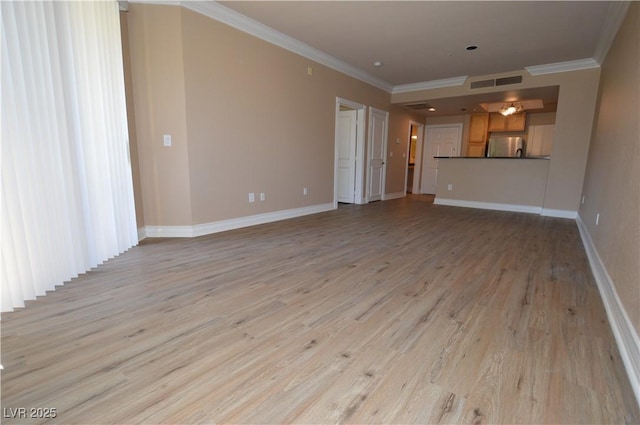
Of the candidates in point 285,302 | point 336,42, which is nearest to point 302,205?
point 336,42

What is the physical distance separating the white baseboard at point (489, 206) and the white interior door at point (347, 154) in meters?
2.08

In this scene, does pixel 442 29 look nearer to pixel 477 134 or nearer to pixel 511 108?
pixel 511 108

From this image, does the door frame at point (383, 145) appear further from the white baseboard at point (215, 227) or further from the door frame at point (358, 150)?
the white baseboard at point (215, 227)

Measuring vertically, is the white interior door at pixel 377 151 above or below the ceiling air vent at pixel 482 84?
below

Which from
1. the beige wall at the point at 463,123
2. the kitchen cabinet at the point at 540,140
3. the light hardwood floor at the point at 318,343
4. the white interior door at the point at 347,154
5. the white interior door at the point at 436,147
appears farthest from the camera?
the white interior door at the point at 436,147

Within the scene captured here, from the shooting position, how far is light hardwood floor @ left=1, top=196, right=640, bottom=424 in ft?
3.72

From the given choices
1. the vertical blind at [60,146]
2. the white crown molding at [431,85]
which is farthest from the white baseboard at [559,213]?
the vertical blind at [60,146]

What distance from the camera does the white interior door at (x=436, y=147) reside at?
838 centimetres

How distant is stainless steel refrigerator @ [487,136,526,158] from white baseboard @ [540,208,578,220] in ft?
9.07

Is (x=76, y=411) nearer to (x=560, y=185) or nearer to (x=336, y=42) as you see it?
(x=336, y=42)

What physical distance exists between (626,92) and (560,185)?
3.11 meters

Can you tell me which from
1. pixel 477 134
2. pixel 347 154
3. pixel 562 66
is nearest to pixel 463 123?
pixel 477 134

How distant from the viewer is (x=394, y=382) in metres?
1.26

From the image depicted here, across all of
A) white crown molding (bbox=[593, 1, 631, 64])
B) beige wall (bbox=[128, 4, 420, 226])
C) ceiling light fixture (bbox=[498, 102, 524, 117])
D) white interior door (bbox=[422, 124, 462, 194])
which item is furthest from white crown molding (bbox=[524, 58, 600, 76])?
beige wall (bbox=[128, 4, 420, 226])
